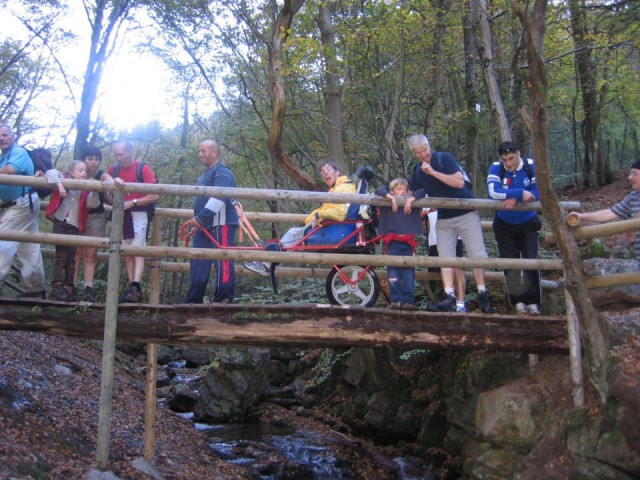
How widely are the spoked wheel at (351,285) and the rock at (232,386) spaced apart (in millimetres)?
5989

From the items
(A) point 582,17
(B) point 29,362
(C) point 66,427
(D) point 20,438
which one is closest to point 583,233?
(D) point 20,438

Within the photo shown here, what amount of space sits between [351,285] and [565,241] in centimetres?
237

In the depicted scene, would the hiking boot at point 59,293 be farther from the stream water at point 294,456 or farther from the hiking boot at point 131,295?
the stream water at point 294,456

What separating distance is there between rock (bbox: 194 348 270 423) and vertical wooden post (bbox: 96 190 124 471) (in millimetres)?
6515

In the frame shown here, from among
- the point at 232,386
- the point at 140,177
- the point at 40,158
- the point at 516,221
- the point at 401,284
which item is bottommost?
the point at 232,386

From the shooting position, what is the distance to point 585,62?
16.4 metres

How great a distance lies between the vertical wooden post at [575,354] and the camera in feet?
17.6

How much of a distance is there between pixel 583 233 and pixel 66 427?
5.89 meters

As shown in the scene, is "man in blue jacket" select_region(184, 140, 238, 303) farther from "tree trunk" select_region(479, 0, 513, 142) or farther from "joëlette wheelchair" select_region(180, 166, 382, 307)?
"tree trunk" select_region(479, 0, 513, 142)

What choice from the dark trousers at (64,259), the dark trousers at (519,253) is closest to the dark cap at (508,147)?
the dark trousers at (519,253)

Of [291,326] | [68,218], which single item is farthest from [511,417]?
[68,218]

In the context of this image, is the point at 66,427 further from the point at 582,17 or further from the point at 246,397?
the point at 582,17

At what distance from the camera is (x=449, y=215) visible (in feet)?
20.0

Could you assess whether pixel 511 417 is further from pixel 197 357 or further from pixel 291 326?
pixel 197 357
